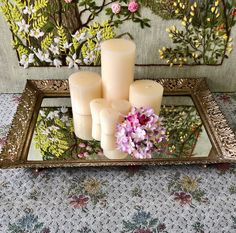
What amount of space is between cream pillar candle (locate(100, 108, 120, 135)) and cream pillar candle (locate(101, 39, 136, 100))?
52 millimetres

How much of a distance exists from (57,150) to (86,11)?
0.79 feet

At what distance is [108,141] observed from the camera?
0.48 metres

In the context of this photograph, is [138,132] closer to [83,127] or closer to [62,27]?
[83,127]

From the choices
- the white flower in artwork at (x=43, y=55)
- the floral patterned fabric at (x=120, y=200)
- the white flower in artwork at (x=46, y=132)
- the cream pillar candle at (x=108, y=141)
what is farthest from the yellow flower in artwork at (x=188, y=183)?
the white flower in artwork at (x=43, y=55)

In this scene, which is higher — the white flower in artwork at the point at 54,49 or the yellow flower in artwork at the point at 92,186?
the white flower in artwork at the point at 54,49

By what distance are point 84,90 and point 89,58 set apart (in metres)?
0.13

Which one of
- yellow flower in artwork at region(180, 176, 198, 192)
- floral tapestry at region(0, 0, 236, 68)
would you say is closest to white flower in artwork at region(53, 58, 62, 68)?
floral tapestry at region(0, 0, 236, 68)

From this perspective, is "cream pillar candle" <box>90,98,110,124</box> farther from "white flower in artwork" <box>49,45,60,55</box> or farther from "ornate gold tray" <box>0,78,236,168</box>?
"white flower in artwork" <box>49,45,60,55</box>

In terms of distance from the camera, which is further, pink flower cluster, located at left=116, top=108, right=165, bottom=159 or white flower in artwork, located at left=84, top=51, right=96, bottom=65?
white flower in artwork, located at left=84, top=51, right=96, bottom=65

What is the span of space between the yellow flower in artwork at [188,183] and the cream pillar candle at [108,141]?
0.11 meters

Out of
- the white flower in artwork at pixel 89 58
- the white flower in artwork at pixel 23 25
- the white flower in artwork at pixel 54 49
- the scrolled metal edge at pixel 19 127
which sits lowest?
the scrolled metal edge at pixel 19 127

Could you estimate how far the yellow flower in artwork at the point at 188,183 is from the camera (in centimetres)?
46

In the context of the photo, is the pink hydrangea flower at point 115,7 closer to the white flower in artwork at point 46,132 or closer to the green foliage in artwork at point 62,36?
the green foliage in artwork at point 62,36

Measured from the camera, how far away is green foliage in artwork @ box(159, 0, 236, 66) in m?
0.54
